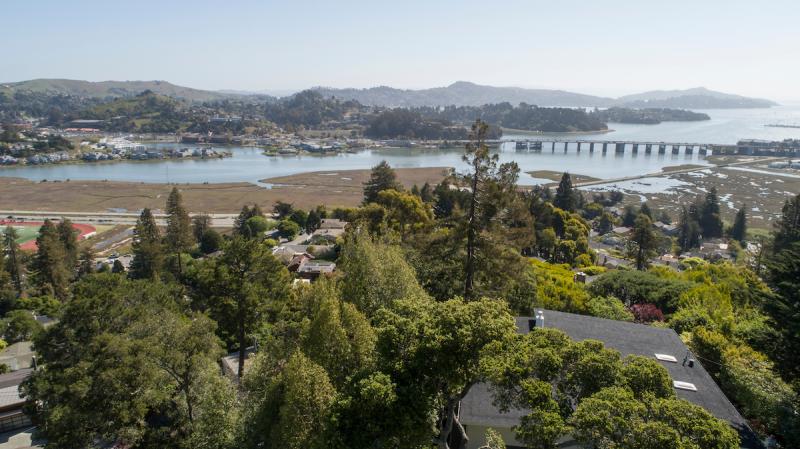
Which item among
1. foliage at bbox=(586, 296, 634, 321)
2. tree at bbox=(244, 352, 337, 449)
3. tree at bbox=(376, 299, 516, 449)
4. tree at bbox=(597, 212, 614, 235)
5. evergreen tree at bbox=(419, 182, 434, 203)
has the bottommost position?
tree at bbox=(597, 212, 614, 235)

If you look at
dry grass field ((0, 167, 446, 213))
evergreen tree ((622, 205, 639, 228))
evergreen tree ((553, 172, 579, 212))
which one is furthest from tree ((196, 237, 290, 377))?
evergreen tree ((622, 205, 639, 228))

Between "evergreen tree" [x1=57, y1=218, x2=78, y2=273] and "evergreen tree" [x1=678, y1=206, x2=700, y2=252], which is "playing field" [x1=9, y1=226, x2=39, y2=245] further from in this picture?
"evergreen tree" [x1=678, y1=206, x2=700, y2=252]

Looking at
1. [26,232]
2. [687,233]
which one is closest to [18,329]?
[26,232]

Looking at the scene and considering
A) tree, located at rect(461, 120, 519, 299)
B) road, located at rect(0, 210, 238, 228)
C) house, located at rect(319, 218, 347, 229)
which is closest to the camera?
tree, located at rect(461, 120, 519, 299)

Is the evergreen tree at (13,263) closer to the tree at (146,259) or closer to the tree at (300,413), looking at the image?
the tree at (146,259)

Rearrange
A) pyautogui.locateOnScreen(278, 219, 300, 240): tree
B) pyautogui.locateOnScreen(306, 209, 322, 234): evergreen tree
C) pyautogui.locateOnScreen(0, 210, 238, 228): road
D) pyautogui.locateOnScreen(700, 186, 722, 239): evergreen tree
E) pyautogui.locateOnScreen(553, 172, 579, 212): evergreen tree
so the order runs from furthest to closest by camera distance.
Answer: pyautogui.locateOnScreen(0, 210, 238, 228): road
pyautogui.locateOnScreen(700, 186, 722, 239): evergreen tree
pyautogui.locateOnScreen(553, 172, 579, 212): evergreen tree
pyautogui.locateOnScreen(306, 209, 322, 234): evergreen tree
pyautogui.locateOnScreen(278, 219, 300, 240): tree

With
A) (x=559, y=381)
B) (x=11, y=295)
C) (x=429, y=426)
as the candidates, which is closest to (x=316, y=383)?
(x=429, y=426)

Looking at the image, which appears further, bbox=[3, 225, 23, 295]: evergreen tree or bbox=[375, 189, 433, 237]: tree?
bbox=[3, 225, 23, 295]: evergreen tree

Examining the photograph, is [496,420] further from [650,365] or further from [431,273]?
[431,273]
